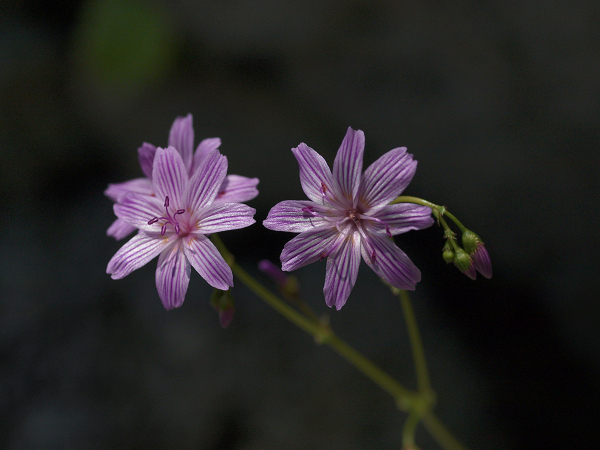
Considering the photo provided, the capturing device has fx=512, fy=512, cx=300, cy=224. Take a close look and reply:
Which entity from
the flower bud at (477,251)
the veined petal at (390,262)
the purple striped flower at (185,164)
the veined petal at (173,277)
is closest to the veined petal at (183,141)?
the purple striped flower at (185,164)

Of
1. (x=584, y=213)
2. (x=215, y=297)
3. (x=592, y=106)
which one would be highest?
(x=592, y=106)

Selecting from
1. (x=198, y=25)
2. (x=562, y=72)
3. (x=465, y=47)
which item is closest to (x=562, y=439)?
(x=562, y=72)

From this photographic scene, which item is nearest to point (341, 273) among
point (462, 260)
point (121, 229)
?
point (462, 260)

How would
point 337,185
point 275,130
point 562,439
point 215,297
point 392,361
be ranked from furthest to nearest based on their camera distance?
point 275,130, point 392,361, point 562,439, point 215,297, point 337,185

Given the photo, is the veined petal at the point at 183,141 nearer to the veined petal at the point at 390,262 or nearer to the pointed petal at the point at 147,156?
the pointed petal at the point at 147,156

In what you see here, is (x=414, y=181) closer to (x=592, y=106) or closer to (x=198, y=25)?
(x=592, y=106)

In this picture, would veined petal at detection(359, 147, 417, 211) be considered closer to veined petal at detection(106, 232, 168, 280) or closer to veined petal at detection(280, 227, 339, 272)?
veined petal at detection(280, 227, 339, 272)

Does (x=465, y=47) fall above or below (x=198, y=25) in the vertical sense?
above

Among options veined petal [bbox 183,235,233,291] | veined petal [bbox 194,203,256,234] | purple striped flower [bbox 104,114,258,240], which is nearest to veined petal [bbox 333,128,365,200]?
veined petal [bbox 194,203,256,234]
